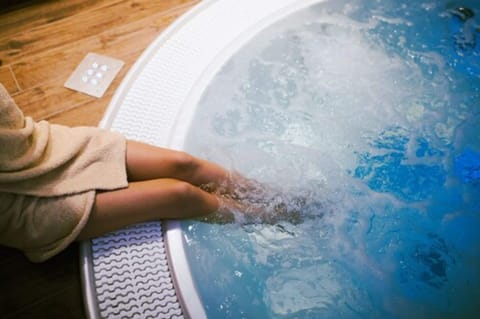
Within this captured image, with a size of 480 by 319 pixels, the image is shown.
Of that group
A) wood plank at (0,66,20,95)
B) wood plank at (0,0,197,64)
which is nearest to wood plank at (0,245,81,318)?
wood plank at (0,66,20,95)

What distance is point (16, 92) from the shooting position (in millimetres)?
1662

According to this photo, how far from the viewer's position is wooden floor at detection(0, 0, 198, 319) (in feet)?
4.10

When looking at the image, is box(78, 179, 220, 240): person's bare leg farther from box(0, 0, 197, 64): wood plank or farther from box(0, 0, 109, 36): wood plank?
box(0, 0, 109, 36): wood plank

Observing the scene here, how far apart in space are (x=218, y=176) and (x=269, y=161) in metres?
0.33

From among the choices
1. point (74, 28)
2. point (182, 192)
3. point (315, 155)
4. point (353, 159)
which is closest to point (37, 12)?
point (74, 28)

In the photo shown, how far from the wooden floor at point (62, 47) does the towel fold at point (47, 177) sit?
230 mm

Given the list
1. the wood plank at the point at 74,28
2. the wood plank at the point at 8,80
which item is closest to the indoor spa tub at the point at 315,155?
the wood plank at the point at 74,28

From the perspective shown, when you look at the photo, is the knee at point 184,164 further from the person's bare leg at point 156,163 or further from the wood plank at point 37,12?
the wood plank at point 37,12

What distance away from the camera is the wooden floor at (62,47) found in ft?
4.10

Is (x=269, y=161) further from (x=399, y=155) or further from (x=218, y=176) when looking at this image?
(x=399, y=155)

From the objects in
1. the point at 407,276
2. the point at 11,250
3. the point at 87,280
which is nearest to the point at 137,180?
the point at 87,280

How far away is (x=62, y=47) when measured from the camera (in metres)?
1.81

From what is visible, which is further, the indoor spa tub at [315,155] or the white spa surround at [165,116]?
the indoor spa tub at [315,155]

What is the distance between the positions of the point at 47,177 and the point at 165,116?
0.58 metres
